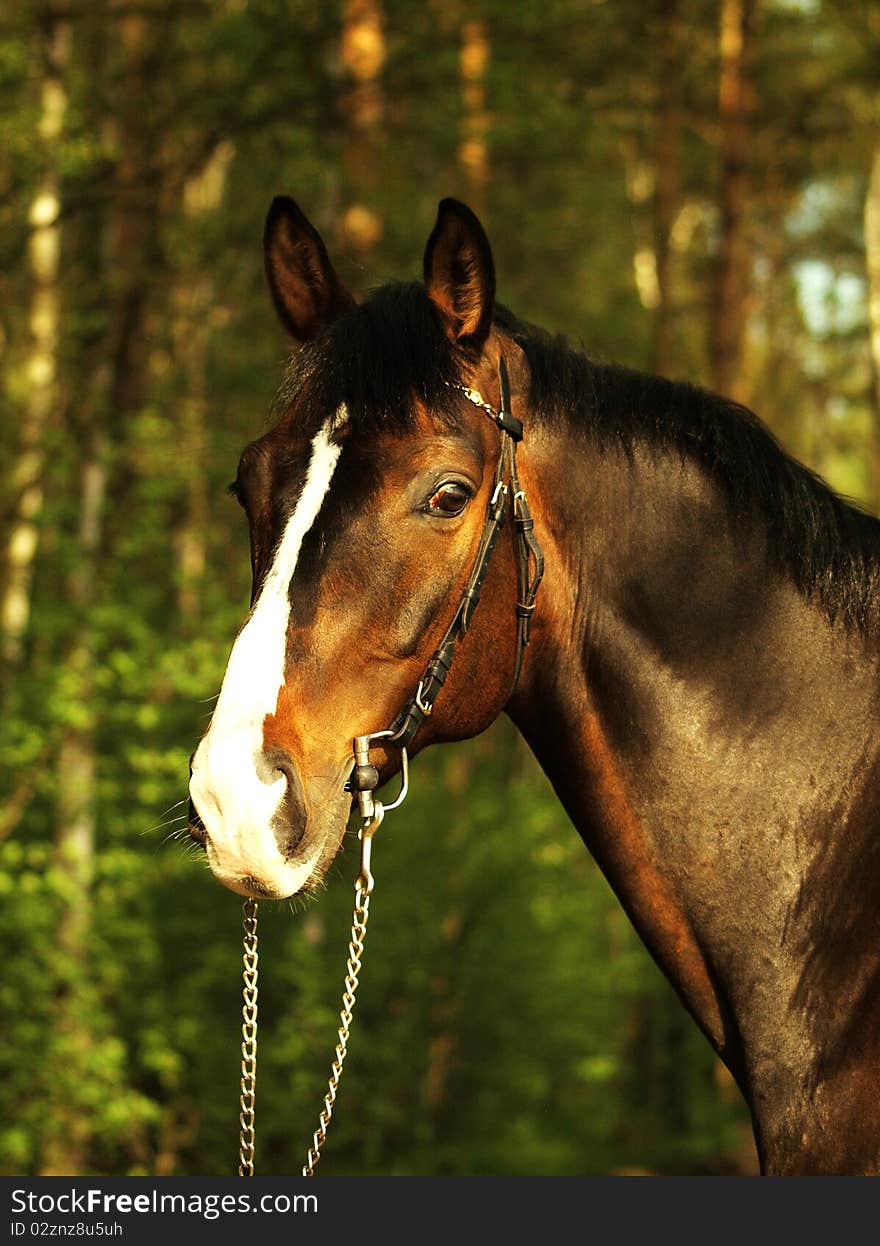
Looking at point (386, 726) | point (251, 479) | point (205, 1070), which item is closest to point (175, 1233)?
point (386, 726)

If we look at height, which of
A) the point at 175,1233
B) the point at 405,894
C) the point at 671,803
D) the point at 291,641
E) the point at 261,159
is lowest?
the point at 405,894

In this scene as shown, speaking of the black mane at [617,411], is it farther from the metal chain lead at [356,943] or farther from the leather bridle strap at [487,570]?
the metal chain lead at [356,943]

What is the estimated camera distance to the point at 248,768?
8.50ft

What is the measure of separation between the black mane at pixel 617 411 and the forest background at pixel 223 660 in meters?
5.79

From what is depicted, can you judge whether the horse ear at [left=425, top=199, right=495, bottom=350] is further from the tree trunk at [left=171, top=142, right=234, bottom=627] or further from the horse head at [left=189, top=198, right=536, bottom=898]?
the tree trunk at [left=171, top=142, right=234, bottom=627]

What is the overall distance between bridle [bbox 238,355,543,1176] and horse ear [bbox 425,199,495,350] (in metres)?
0.13

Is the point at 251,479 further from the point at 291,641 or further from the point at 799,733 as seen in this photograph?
the point at 799,733

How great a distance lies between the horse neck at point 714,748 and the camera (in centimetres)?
296

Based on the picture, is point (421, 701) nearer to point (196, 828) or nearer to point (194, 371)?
point (196, 828)

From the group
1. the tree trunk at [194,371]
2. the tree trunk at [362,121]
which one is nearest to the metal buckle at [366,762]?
the tree trunk at [194,371]

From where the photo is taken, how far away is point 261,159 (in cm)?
1365

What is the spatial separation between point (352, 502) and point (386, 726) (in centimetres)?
51

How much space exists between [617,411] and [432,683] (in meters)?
0.85

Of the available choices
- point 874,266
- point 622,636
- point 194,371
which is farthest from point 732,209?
point 622,636
